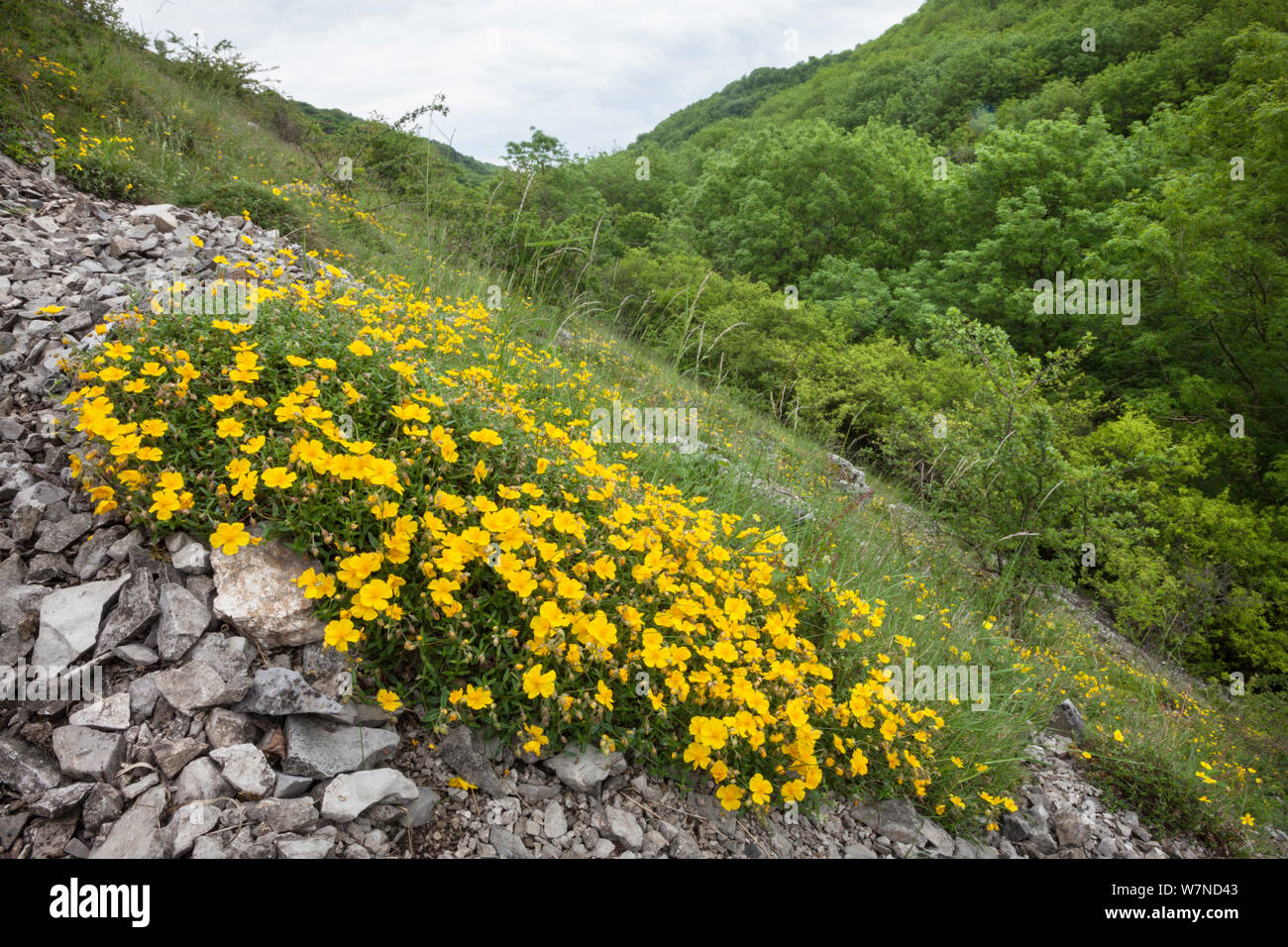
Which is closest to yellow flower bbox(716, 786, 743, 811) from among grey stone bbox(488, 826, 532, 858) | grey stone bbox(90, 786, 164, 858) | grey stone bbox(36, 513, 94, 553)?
grey stone bbox(488, 826, 532, 858)

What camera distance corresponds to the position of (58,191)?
5.21 meters

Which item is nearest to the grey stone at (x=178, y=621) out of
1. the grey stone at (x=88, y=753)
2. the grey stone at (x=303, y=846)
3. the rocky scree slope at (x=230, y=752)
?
the rocky scree slope at (x=230, y=752)

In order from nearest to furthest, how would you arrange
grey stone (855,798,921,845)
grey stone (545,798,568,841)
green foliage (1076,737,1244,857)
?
grey stone (545,798,568,841) < grey stone (855,798,921,845) < green foliage (1076,737,1244,857)

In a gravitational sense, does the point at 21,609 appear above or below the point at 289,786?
above

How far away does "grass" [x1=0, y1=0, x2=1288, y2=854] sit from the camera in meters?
2.25

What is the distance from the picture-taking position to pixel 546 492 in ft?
9.36

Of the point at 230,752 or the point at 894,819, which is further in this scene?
the point at 894,819

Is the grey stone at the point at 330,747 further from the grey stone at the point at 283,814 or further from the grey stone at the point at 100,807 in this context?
the grey stone at the point at 100,807

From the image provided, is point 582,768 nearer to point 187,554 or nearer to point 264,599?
point 264,599

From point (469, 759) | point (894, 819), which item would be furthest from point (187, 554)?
point (894, 819)

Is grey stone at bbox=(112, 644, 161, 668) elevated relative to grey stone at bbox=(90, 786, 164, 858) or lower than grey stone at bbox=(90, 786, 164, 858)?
elevated

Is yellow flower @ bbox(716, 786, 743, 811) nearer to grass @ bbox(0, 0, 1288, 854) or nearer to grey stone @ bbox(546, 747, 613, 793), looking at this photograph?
grass @ bbox(0, 0, 1288, 854)

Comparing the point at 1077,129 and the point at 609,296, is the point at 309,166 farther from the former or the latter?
the point at 1077,129

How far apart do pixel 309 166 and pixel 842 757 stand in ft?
36.5
